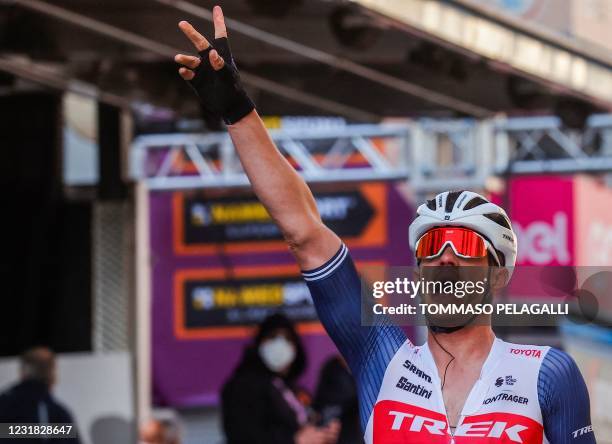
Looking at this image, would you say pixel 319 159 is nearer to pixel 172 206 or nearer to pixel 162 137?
pixel 162 137

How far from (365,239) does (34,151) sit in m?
4.14

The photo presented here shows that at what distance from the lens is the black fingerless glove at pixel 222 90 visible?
9.66ft

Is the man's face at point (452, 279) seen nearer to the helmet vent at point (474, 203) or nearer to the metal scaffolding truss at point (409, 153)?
the helmet vent at point (474, 203)

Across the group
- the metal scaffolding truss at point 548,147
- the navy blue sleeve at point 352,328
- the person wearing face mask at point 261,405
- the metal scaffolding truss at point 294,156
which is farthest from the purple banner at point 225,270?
the navy blue sleeve at point 352,328

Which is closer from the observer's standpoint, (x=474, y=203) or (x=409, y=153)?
(x=474, y=203)

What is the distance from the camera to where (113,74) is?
961 cm

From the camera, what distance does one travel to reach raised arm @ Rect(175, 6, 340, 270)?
9.68ft

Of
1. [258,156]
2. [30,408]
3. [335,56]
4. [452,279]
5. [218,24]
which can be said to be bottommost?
Answer: [30,408]

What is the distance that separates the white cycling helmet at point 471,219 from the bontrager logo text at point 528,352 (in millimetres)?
156

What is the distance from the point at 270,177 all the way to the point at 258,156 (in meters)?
0.05

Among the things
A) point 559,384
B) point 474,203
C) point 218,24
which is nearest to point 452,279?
point 474,203

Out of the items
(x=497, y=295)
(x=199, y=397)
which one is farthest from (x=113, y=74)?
(x=497, y=295)

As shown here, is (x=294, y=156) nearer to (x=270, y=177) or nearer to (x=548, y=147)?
(x=548, y=147)

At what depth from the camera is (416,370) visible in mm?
3025
